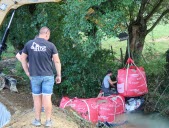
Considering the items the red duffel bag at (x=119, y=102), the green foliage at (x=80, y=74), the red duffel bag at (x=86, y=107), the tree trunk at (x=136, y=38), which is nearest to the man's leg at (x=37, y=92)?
the red duffel bag at (x=86, y=107)

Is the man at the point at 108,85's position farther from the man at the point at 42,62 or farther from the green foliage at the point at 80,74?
the man at the point at 42,62

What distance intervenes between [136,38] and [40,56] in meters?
7.54

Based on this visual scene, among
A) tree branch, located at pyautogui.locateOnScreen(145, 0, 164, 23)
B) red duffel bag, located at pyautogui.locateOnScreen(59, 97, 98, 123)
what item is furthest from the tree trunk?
red duffel bag, located at pyautogui.locateOnScreen(59, 97, 98, 123)

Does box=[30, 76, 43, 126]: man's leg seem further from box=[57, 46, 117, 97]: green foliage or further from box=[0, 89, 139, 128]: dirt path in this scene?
box=[57, 46, 117, 97]: green foliage

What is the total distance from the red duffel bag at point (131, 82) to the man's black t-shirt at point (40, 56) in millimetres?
4461

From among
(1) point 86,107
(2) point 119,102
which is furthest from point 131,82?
(1) point 86,107

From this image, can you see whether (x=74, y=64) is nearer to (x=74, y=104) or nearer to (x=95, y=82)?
(x=95, y=82)

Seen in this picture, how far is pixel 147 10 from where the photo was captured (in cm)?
1321

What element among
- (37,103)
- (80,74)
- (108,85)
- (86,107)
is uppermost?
(37,103)

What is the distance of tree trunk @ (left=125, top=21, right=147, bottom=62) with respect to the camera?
476 inches

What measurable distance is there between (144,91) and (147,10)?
474 cm

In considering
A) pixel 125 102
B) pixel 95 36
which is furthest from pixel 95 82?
pixel 95 36

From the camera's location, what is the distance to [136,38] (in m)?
12.2

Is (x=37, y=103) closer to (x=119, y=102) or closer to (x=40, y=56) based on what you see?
(x=40, y=56)
